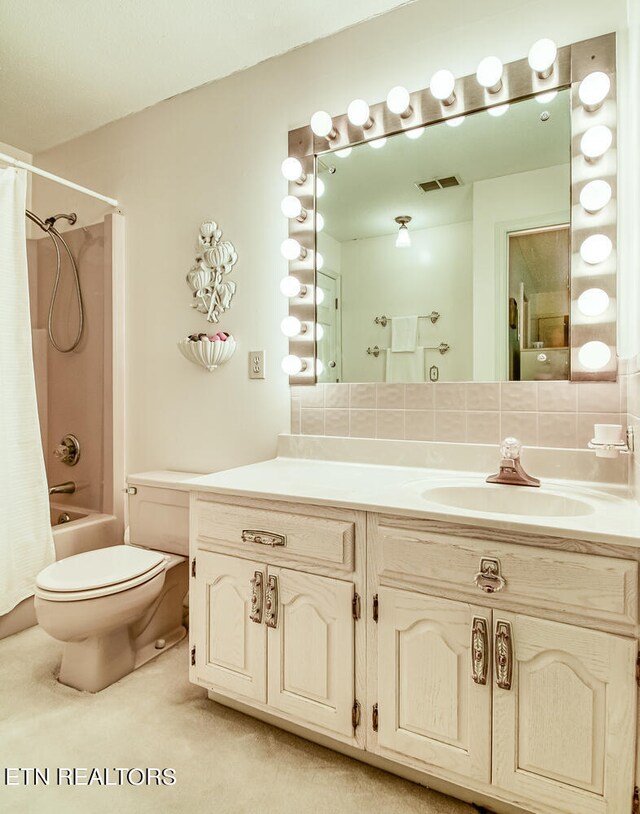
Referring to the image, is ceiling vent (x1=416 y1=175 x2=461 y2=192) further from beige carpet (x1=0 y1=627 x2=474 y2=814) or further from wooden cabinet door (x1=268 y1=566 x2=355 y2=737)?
beige carpet (x1=0 y1=627 x2=474 y2=814)

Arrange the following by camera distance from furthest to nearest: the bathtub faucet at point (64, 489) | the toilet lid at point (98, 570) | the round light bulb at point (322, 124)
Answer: the bathtub faucet at point (64, 489)
the round light bulb at point (322, 124)
the toilet lid at point (98, 570)

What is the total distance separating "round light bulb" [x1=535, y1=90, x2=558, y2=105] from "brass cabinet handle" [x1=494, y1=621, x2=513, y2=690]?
1.48m

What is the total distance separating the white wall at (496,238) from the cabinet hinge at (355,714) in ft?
3.31

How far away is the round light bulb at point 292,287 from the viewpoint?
186cm

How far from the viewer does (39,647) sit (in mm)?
1898

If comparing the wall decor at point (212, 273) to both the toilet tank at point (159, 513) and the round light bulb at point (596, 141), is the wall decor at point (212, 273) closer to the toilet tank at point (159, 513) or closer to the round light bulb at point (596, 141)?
the toilet tank at point (159, 513)

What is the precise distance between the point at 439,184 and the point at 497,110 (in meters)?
0.26

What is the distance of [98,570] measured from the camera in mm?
1632

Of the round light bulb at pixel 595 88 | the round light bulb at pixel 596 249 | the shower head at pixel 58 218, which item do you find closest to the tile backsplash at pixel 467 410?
the round light bulb at pixel 596 249

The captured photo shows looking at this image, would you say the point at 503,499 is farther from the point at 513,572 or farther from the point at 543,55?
the point at 543,55

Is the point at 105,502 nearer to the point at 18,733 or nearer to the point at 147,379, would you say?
the point at 147,379

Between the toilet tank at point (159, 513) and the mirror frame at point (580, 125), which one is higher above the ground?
the mirror frame at point (580, 125)

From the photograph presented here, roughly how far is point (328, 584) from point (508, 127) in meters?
1.47

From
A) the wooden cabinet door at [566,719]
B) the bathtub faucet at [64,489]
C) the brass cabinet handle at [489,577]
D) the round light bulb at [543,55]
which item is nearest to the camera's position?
the wooden cabinet door at [566,719]
